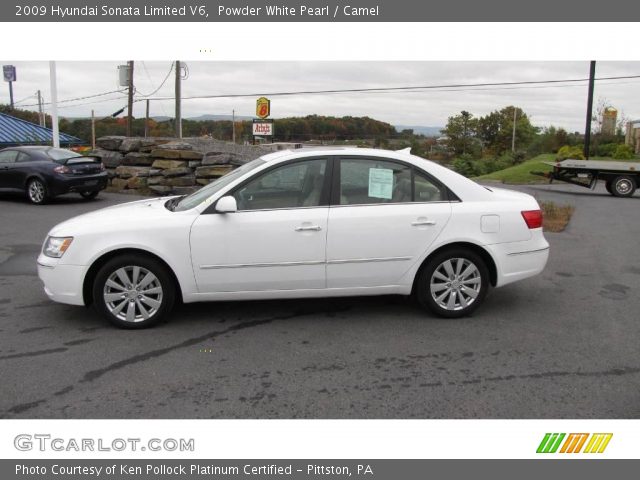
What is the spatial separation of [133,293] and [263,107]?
2496 cm

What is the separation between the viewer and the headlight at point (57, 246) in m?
5.13

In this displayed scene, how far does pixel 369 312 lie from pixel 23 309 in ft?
11.3

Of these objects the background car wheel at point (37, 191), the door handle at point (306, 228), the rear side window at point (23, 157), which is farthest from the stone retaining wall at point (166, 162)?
the door handle at point (306, 228)

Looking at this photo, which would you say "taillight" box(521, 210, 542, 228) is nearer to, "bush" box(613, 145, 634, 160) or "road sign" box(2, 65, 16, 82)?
"bush" box(613, 145, 634, 160)

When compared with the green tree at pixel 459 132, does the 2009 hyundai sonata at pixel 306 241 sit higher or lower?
lower

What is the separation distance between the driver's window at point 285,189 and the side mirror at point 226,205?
0.19 m

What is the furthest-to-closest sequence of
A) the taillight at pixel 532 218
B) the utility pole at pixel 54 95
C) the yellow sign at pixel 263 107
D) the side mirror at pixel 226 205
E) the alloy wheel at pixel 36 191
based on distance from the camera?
the yellow sign at pixel 263 107 < the utility pole at pixel 54 95 < the alloy wheel at pixel 36 191 < the taillight at pixel 532 218 < the side mirror at pixel 226 205

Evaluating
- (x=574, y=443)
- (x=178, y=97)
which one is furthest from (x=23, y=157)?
(x=574, y=443)

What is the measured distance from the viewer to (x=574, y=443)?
11.4 ft

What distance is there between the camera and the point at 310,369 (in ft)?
14.4

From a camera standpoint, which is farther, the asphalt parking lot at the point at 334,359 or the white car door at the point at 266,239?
the white car door at the point at 266,239

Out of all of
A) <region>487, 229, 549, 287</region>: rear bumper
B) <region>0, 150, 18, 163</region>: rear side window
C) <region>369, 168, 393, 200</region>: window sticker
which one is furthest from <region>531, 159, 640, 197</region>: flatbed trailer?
<region>0, 150, 18, 163</region>: rear side window

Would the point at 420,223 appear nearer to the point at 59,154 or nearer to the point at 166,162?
the point at 166,162

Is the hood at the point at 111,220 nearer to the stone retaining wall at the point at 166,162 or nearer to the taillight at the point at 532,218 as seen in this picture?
the taillight at the point at 532,218
